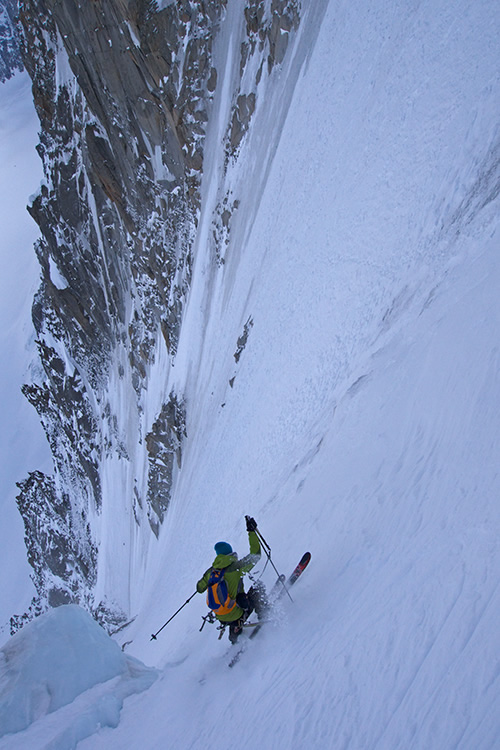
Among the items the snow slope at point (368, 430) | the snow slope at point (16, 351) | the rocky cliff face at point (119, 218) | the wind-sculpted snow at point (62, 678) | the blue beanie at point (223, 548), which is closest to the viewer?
the snow slope at point (368, 430)

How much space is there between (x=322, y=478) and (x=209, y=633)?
9.33 feet

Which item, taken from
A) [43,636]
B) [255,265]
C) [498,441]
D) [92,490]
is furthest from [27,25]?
[498,441]

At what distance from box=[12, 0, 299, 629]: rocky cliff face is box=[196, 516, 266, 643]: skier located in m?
18.0

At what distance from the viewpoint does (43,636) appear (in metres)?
7.27

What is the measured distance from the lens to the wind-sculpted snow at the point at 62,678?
608 centimetres

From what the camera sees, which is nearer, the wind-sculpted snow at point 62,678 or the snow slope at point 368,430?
the snow slope at point 368,430

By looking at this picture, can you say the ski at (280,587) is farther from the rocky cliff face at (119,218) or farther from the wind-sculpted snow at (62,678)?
the rocky cliff face at (119,218)

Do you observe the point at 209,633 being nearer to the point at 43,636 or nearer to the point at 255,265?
the point at 43,636

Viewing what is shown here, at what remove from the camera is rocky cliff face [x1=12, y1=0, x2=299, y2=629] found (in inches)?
902

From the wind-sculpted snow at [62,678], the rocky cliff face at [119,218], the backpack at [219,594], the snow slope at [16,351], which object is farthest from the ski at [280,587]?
the snow slope at [16,351]

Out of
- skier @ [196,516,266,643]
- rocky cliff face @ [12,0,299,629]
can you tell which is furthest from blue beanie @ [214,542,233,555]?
rocky cliff face @ [12,0,299,629]

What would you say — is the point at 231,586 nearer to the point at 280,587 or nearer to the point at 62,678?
the point at 280,587

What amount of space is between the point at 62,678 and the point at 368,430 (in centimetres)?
538

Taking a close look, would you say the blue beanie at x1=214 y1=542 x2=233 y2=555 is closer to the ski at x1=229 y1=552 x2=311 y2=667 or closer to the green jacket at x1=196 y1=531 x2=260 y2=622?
the green jacket at x1=196 y1=531 x2=260 y2=622
